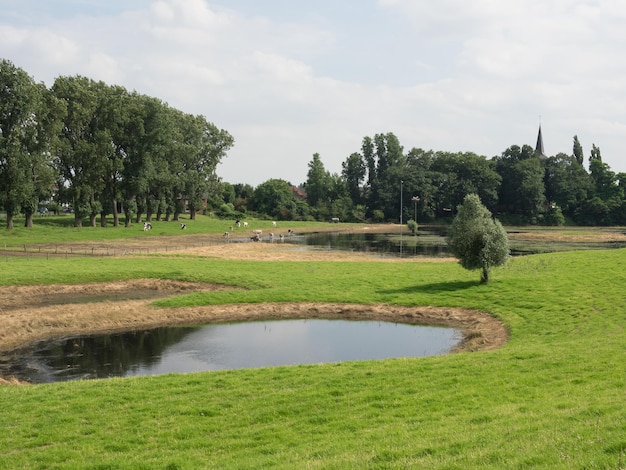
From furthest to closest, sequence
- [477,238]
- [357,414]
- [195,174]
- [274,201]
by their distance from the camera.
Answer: [274,201]
[195,174]
[477,238]
[357,414]

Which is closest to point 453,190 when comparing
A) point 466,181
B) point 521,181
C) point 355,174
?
point 466,181

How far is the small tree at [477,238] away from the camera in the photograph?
1283 inches

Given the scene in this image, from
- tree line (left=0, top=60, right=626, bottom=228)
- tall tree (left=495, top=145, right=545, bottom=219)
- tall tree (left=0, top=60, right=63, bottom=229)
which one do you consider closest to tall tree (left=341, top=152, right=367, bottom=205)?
tree line (left=0, top=60, right=626, bottom=228)

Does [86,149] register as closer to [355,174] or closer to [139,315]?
[139,315]

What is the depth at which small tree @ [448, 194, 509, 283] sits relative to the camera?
32594 millimetres

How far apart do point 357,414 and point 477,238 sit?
22439 millimetres

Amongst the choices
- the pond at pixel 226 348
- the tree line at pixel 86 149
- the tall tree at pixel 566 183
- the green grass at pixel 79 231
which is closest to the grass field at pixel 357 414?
the pond at pixel 226 348

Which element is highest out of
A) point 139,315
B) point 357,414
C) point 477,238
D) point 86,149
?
point 86,149

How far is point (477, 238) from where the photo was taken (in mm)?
32719

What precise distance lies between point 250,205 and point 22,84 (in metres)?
92.8

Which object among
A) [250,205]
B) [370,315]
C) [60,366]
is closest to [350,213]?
[250,205]

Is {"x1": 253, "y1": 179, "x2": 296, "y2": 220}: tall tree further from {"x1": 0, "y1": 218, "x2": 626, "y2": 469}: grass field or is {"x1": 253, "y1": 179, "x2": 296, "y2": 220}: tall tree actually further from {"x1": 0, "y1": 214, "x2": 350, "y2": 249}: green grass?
{"x1": 0, "y1": 218, "x2": 626, "y2": 469}: grass field

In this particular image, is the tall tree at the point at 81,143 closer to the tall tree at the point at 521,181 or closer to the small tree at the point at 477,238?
the small tree at the point at 477,238

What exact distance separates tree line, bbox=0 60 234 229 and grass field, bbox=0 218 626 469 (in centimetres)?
→ 6086
